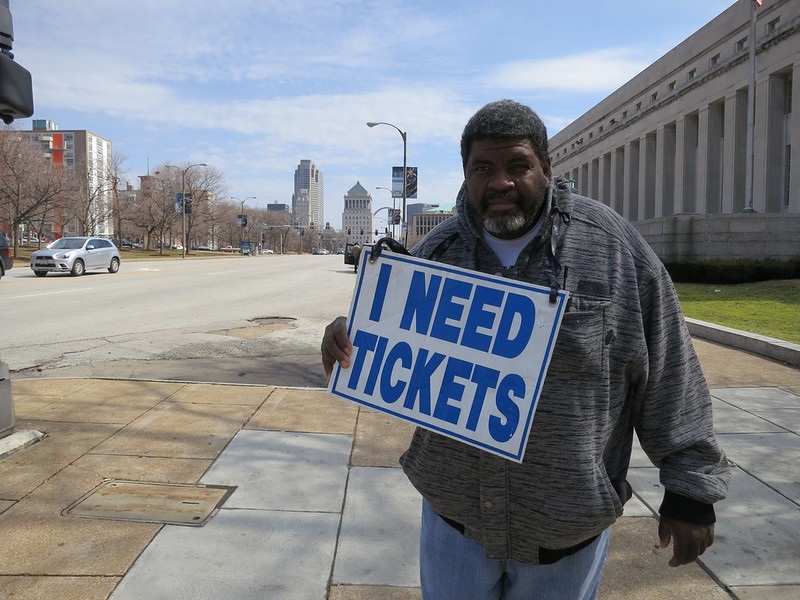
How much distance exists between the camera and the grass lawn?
1109 cm

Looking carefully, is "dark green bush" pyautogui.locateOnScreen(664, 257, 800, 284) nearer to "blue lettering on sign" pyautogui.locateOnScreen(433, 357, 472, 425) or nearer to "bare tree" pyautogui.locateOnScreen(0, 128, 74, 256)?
"blue lettering on sign" pyautogui.locateOnScreen(433, 357, 472, 425)

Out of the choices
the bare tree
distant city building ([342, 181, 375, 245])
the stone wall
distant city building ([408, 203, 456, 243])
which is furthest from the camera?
distant city building ([342, 181, 375, 245])

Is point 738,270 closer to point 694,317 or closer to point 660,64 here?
point 694,317

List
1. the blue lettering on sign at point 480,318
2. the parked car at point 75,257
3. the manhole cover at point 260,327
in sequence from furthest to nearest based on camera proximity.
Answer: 1. the parked car at point 75,257
2. the manhole cover at point 260,327
3. the blue lettering on sign at point 480,318

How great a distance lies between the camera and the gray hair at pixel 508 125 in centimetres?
170

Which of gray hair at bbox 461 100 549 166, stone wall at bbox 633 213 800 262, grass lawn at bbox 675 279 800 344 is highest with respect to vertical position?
stone wall at bbox 633 213 800 262

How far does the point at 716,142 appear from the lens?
131ft

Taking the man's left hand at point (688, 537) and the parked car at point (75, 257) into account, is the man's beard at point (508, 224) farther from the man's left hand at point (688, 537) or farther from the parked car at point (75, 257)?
the parked car at point (75, 257)

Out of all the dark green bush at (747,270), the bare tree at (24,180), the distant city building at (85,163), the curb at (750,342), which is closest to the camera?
the curb at (750,342)

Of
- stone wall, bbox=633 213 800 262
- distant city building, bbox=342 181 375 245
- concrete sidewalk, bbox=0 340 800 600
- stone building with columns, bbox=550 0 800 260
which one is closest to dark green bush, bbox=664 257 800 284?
stone wall, bbox=633 213 800 262

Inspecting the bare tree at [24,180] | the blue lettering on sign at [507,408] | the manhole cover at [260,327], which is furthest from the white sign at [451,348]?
the bare tree at [24,180]

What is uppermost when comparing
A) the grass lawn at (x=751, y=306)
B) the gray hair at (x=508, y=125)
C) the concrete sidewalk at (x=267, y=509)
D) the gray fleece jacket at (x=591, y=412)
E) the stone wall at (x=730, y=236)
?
the stone wall at (x=730, y=236)

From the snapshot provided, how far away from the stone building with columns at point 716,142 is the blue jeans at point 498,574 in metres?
22.8

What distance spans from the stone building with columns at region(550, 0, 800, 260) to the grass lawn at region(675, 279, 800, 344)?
11.3ft
